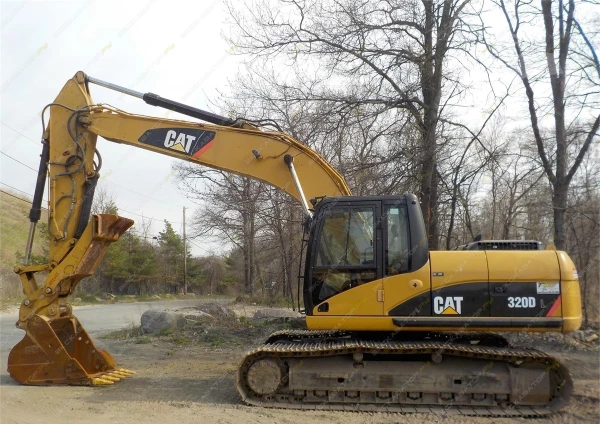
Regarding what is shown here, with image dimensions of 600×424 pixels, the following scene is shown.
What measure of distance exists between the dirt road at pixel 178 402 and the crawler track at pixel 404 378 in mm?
242

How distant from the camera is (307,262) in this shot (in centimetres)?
657

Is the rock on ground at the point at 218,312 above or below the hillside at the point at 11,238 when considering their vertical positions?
below

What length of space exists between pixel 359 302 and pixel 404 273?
632 millimetres

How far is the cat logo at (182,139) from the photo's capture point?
7621 millimetres

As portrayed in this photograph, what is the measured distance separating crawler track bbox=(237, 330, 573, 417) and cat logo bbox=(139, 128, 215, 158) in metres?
2.98

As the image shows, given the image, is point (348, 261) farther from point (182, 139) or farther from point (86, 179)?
point (86, 179)

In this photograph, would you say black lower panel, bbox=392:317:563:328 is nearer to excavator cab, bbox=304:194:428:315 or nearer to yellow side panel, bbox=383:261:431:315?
yellow side panel, bbox=383:261:431:315

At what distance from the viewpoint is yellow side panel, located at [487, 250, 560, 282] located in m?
6.27

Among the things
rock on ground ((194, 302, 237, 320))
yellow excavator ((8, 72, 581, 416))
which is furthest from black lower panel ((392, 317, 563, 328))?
rock on ground ((194, 302, 237, 320))

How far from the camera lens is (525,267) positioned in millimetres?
6328

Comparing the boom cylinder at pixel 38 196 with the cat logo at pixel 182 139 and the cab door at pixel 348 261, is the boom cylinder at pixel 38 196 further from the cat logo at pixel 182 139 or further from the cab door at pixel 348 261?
the cab door at pixel 348 261

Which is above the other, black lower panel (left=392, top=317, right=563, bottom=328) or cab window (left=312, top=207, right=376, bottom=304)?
cab window (left=312, top=207, right=376, bottom=304)

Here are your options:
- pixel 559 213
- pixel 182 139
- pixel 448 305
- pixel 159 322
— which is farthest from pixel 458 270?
pixel 159 322

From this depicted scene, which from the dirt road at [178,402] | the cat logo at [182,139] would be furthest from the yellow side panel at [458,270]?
the cat logo at [182,139]
